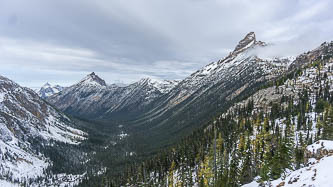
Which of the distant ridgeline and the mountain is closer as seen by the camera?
the mountain

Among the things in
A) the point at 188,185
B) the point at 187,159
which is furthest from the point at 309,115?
the point at 188,185

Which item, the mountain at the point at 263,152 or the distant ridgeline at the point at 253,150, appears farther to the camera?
the distant ridgeline at the point at 253,150

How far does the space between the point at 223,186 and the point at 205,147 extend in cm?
7401

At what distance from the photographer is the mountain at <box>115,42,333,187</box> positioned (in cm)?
4951

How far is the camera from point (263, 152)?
8931cm

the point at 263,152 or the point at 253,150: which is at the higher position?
the point at 263,152

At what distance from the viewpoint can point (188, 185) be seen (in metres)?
95.2

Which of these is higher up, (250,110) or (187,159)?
(250,110)

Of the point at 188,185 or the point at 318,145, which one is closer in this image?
the point at 318,145

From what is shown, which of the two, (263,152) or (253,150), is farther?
(253,150)

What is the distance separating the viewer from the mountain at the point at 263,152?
162ft

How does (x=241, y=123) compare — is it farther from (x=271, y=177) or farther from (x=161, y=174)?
(x=271, y=177)

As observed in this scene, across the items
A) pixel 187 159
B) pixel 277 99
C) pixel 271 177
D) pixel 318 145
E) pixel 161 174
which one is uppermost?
pixel 277 99

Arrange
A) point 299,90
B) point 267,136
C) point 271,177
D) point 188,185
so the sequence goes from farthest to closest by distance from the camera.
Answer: point 299,90 < point 267,136 < point 188,185 < point 271,177
